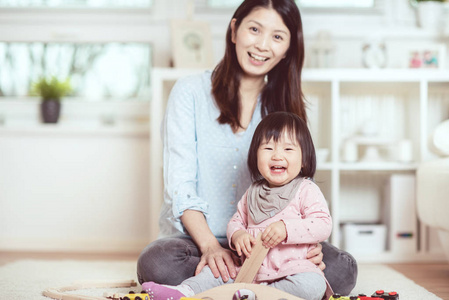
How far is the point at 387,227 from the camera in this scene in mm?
2529

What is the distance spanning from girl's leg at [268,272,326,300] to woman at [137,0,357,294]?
8.2 inches

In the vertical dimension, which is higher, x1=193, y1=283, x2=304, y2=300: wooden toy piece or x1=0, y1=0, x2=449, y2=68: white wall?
x1=0, y1=0, x2=449, y2=68: white wall

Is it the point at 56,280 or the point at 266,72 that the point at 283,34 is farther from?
the point at 56,280

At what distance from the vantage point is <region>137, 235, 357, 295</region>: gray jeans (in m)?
1.39

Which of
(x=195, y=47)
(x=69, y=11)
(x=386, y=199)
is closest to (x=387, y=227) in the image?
(x=386, y=199)

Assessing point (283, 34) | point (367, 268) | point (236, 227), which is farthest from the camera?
point (367, 268)

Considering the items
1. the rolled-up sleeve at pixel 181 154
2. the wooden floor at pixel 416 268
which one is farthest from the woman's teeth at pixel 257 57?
the wooden floor at pixel 416 268

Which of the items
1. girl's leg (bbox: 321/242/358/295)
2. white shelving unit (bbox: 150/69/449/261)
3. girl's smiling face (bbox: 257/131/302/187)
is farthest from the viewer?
white shelving unit (bbox: 150/69/449/261)

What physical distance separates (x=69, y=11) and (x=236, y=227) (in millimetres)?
1851

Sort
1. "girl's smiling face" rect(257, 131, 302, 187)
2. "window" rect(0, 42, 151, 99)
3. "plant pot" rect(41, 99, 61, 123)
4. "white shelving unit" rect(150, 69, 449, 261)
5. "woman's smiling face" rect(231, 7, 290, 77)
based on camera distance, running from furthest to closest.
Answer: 1. "window" rect(0, 42, 151, 99)
2. "plant pot" rect(41, 99, 61, 123)
3. "white shelving unit" rect(150, 69, 449, 261)
4. "woman's smiling face" rect(231, 7, 290, 77)
5. "girl's smiling face" rect(257, 131, 302, 187)

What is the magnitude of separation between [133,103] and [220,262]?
5.33 feet

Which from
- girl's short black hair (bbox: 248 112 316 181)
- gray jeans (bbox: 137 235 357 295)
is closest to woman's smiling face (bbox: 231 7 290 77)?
girl's short black hair (bbox: 248 112 316 181)

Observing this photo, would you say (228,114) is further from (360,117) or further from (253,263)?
(360,117)

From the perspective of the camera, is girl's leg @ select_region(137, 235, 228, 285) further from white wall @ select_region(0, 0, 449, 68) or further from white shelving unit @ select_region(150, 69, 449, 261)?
white wall @ select_region(0, 0, 449, 68)
